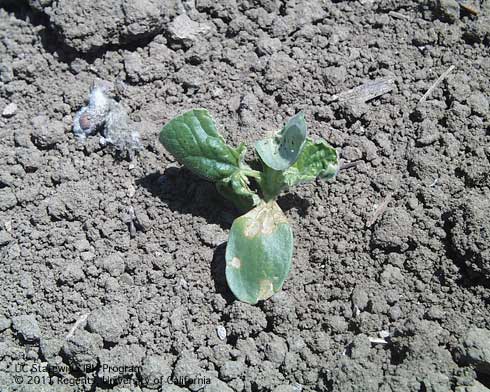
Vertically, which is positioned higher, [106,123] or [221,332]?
[106,123]

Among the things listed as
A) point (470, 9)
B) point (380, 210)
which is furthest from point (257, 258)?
point (470, 9)

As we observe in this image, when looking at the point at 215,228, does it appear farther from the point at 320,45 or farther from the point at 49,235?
the point at 320,45

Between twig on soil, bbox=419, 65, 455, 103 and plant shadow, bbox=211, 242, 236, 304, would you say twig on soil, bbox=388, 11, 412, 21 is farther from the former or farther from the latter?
plant shadow, bbox=211, 242, 236, 304

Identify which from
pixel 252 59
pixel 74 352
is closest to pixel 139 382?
pixel 74 352

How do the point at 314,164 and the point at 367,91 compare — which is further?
the point at 367,91

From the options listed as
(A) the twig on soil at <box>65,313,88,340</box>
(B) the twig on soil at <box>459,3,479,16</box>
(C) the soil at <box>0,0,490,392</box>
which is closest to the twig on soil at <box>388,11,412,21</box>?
(C) the soil at <box>0,0,490,392</box>

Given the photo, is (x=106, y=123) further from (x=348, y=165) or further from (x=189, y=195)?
(x=348, y=165)
